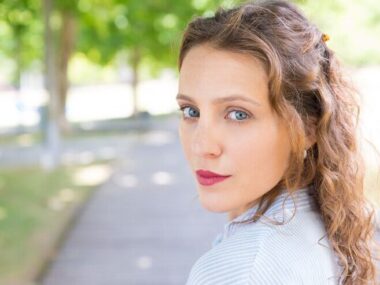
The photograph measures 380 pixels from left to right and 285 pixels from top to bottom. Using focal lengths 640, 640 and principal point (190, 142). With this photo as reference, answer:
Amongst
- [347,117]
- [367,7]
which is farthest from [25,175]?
[367,7]

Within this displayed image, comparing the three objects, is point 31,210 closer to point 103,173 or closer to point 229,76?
point 103,173

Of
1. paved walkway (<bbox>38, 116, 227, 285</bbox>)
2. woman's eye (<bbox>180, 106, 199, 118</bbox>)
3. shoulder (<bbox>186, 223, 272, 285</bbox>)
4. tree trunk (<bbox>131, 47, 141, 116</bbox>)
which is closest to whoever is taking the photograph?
shoulder (<bbox>186, 223, 272, 285</bbox>)

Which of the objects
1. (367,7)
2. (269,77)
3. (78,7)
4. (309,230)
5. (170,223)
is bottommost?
(367,7)

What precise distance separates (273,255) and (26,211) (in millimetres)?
7708

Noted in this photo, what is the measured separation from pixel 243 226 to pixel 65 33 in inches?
734

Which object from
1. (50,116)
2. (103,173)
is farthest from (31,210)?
(50,116)

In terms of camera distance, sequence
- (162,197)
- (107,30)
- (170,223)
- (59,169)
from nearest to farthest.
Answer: (170,223)
(162,197)
(59,169)
(107,30)

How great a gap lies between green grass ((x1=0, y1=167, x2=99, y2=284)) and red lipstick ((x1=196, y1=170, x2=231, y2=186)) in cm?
448

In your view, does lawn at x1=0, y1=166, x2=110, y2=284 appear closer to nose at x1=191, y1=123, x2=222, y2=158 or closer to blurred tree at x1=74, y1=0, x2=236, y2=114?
blurred tree at x1=74, y1=0, x2=236, y2=114

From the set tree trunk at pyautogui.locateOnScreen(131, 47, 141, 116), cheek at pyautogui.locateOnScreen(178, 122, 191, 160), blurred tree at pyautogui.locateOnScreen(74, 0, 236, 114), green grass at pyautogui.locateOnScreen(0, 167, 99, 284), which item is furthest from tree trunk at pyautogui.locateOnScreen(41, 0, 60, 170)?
cheek at pyautogui.locateOnScreen(178, 122, 191, 160)

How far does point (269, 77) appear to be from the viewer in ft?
4.48

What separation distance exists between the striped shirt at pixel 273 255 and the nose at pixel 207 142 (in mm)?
159

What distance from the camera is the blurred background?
19.6 ft

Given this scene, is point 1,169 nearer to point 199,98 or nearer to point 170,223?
point 170,223
